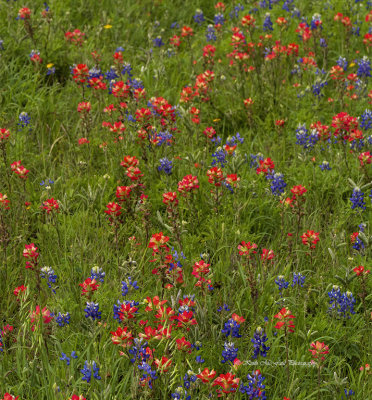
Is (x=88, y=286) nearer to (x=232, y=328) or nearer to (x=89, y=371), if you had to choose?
(x=89, y=371)

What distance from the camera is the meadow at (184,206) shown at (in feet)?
9.36

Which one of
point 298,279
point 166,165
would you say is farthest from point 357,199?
point 166,165

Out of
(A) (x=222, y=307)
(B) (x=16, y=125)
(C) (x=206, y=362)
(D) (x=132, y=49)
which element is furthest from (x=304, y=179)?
(D) (x=132, y=49)

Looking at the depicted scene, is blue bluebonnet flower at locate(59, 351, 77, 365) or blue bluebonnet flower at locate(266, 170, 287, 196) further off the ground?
blue bluebonnet flower at locate(59, 351, 77, 365)

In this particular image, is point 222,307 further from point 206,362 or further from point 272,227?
point 272,227

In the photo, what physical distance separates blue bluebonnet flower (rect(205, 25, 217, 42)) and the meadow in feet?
0.18

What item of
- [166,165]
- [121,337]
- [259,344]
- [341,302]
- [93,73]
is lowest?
[341,302]

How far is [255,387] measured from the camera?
2691 millimetres

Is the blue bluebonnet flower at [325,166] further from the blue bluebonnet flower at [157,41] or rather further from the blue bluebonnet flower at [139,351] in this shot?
the blue bluebonnet flower at [157,41]

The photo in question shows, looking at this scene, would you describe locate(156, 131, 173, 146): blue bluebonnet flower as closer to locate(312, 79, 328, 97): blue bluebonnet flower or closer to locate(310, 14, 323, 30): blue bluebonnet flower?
locate(312, 79, 328, 97): blue bluebonnet flower

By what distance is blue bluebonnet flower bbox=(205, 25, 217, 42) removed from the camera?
6.42 m

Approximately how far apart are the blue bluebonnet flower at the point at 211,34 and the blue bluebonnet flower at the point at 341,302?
3854mm

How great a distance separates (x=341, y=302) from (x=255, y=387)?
798 mm

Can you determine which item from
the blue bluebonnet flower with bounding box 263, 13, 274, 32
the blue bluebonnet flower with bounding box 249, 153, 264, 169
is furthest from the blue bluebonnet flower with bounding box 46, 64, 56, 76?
the blue bluebonnet flower with bounding box 263, 13, 274, 32
